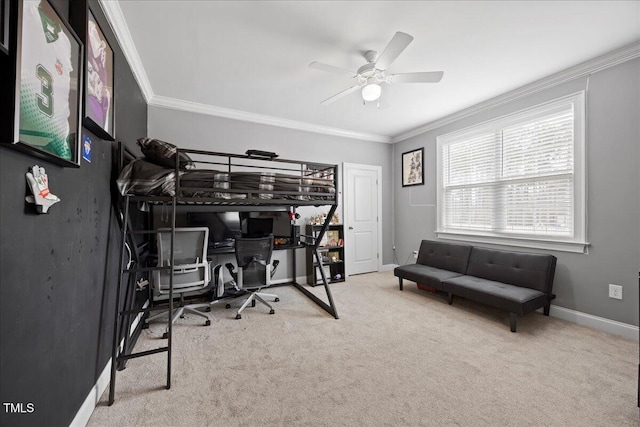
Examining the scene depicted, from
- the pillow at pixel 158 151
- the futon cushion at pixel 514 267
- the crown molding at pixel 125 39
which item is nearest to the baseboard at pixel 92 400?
the pillow at pixel 158 151

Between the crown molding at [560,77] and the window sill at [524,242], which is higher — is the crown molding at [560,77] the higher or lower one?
the higher one

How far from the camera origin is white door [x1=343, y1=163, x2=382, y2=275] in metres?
4.52

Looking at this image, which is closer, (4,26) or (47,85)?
(4,26)

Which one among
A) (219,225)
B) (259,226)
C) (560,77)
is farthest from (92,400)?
(560,77)

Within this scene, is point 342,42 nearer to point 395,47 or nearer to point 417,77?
point 395,47

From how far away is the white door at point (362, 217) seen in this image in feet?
→ 14.8

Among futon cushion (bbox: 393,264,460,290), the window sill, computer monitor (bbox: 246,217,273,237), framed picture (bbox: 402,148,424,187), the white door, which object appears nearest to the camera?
the window sill

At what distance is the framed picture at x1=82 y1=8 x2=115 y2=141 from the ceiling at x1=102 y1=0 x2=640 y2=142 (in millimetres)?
400

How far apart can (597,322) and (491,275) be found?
0.92m

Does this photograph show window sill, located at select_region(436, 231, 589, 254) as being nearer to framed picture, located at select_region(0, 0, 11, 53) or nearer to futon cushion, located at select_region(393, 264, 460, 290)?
futon cushion, located at select_region(393, 264, 460, 290)

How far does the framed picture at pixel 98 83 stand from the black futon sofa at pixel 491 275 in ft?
11.5

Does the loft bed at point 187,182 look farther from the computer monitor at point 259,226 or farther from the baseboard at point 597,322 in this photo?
the baseboard at point 597,322

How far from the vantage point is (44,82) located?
0.98 metres

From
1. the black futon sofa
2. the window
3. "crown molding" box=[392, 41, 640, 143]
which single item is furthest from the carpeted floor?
"crown molding" box=[392, 41, 640, 143]
